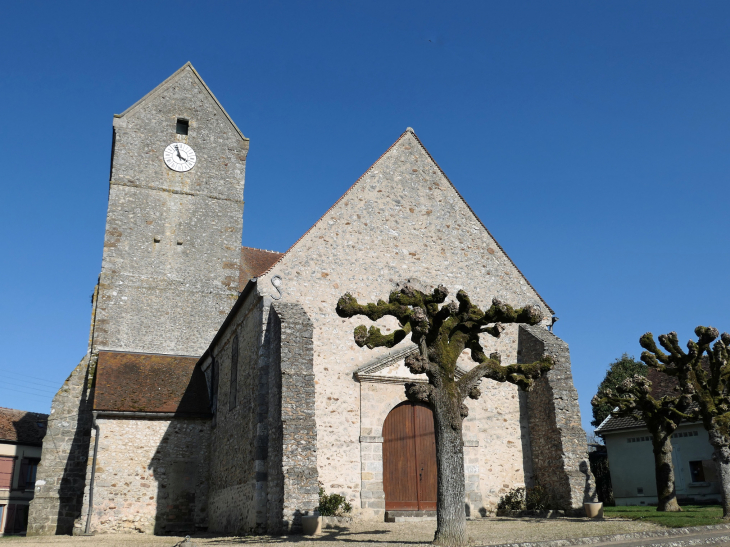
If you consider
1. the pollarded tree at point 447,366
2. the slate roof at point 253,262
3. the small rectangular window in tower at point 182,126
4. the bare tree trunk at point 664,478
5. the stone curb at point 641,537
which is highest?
the small rectangular window in tower at point 182,126

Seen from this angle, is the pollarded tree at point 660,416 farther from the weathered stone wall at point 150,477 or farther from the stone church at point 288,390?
the weathered stone wall at point 150,477

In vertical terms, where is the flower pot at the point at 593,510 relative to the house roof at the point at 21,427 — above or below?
below

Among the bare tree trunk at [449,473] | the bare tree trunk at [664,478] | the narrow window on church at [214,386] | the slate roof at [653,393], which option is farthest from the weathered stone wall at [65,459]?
the slate roof at [653,393]

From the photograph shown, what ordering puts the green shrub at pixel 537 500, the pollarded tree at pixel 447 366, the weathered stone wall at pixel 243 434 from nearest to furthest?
the pollarded tree at pixel 447 366 < the weathered stone wall at pixel 243 434 < the green shrub at pixel 537 500

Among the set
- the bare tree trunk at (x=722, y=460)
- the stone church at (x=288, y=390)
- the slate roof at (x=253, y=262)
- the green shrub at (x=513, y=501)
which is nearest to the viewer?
the bare tree trunk at (x=722, y=460)

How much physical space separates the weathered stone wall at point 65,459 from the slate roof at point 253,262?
6221 mm

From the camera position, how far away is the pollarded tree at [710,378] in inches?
477

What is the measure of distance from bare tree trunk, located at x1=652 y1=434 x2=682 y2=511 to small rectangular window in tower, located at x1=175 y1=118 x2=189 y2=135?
65.5ft

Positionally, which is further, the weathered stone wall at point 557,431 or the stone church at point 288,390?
the weathered stone wall at point 557,431

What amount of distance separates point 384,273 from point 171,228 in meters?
11.4

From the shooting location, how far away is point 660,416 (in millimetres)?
13930

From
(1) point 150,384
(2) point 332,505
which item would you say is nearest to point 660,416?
(2) point 332,505

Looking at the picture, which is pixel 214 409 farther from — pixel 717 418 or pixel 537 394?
pixel 717 418

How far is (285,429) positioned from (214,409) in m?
7.34
